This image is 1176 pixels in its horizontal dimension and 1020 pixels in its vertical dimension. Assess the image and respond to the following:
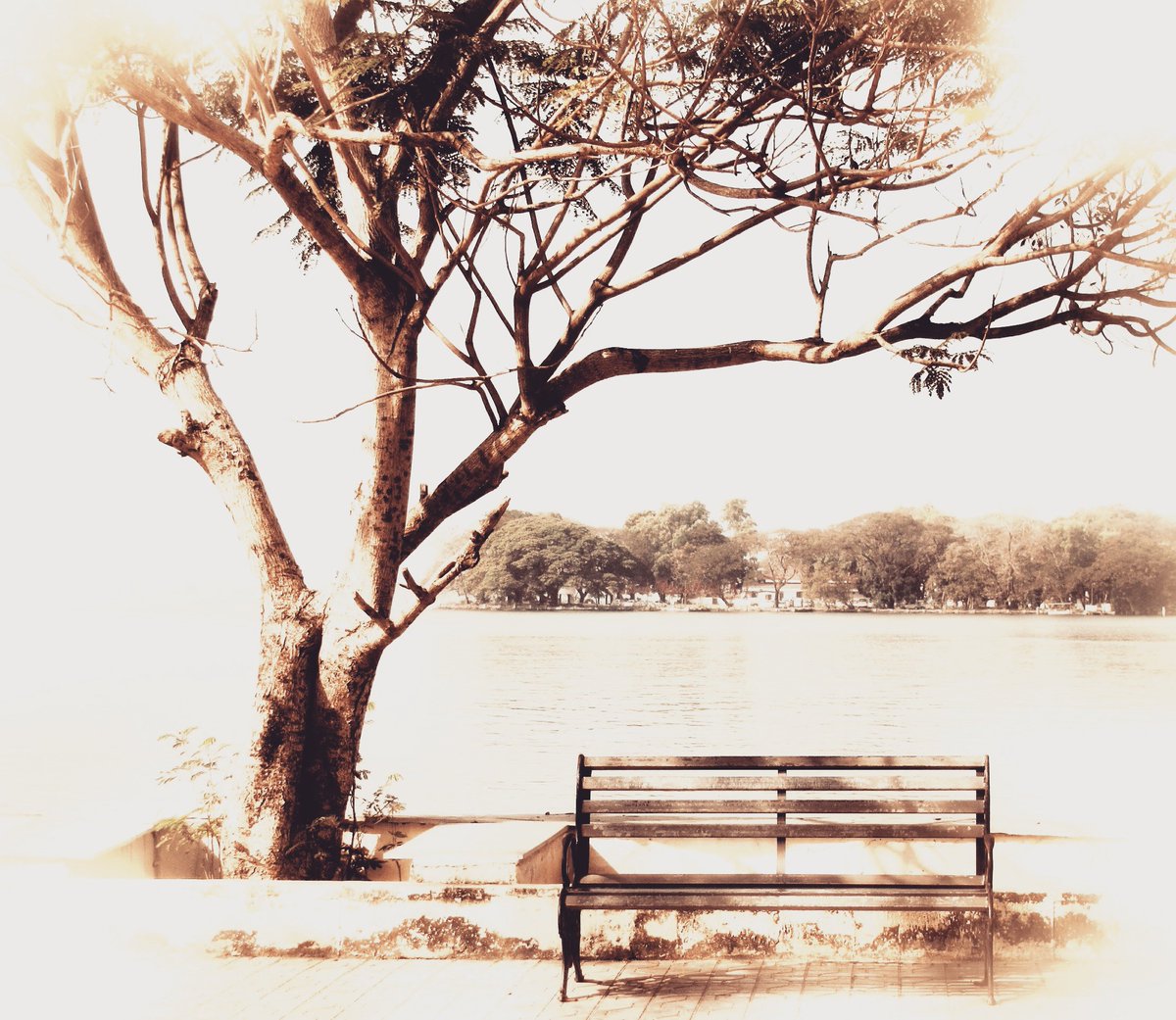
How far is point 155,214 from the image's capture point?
8.83m

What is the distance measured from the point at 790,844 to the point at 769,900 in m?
1.15

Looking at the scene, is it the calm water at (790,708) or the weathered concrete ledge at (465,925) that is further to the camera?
the calm water at (790,708)

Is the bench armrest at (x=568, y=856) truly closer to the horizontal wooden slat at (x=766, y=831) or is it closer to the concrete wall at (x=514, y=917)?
the horizontal wooden slat at (x=766, y=831)

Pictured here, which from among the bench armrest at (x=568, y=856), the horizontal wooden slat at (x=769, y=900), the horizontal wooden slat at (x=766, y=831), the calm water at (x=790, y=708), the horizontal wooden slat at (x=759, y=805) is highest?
the horizontal wooden slat at (x=759, y=805)

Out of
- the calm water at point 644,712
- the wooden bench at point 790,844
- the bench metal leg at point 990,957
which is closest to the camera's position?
the bench metal leg at point 990,957

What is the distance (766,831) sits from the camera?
19.2 feet

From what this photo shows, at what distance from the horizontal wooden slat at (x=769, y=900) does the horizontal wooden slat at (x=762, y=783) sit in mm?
490

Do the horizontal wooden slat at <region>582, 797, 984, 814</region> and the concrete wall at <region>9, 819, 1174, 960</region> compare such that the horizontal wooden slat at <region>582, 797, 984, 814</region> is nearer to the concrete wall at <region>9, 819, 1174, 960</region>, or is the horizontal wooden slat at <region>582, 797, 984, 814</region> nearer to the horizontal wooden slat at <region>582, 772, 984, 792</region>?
the horizontal wooden slat at <region>582, 772, 984, 792</region>

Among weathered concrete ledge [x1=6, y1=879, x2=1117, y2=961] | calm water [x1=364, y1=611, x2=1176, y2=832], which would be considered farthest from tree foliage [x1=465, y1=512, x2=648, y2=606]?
weathered concrete ledge [x1=6, y1=879, x2=1117, y2=961]

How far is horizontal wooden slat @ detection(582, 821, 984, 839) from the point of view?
5672mm

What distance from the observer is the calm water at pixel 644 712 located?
31.8 m

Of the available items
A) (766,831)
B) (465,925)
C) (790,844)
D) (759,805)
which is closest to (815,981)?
(766,831)

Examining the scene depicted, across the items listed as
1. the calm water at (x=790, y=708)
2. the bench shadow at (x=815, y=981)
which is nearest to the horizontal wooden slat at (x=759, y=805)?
the bench shadow at (x=815, y=981)

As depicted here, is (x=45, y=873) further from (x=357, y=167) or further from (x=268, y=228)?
(x=268, y=228)
